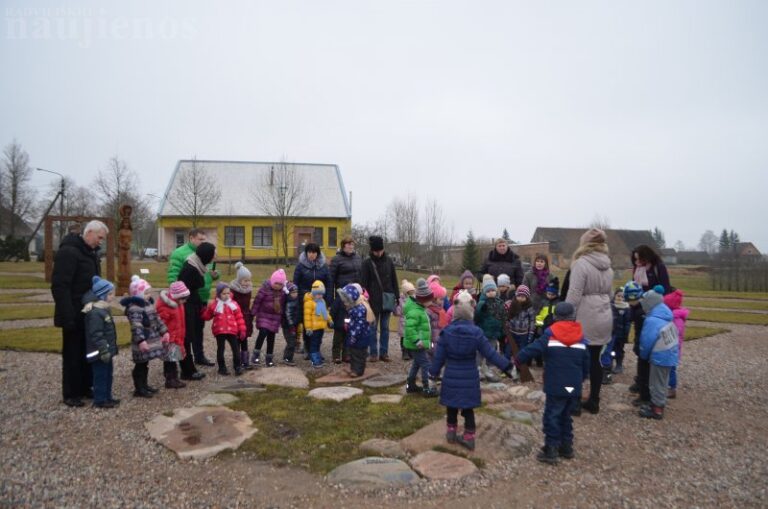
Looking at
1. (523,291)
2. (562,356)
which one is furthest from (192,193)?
(562,356)

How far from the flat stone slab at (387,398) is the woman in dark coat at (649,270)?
3.80 metres

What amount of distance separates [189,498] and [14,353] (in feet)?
23.4

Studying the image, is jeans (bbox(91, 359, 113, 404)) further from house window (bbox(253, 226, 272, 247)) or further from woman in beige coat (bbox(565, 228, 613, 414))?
house window (bbox(253, 226, 272, 247))

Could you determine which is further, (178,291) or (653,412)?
(178,291)

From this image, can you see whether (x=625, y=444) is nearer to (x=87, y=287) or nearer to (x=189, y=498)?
(x=189, y=498)

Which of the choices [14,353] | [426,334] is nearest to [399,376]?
[426,334]

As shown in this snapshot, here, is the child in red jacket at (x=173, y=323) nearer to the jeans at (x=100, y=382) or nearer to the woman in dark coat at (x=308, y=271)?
the jeans at (x=100, y=382)

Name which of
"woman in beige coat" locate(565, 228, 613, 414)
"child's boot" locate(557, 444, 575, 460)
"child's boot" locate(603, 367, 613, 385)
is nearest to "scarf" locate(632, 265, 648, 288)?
"woman in beige coat" locate(565, 228, 613, 414)

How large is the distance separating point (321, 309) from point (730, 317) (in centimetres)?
1635

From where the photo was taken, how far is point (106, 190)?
32.4 metres

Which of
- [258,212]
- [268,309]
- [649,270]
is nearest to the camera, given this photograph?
[649,270]

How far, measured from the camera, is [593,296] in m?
5.98

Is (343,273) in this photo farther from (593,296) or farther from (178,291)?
(593,296)

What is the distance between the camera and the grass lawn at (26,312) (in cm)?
1304
